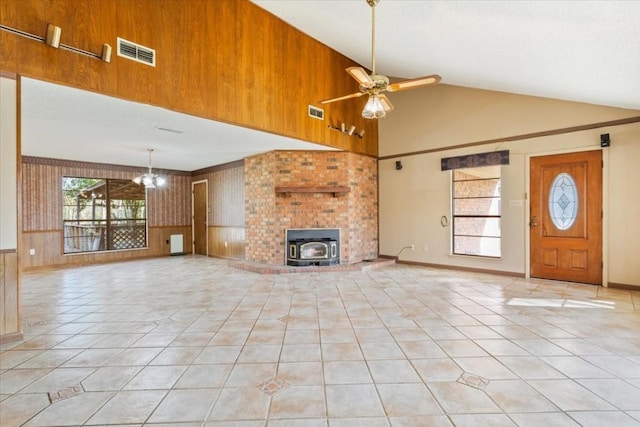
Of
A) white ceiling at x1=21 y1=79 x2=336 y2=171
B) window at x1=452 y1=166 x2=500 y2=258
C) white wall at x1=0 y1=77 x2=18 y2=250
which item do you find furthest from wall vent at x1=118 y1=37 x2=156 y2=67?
window at x1=452 y1=166 x2=500 y2=258

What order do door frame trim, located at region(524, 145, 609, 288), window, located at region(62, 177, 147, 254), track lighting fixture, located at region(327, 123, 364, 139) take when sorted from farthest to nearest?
window, located at region(62, 177, 147, 254) → track lighting fixture, located at region(327, 123, 364, 139) → door frame trim, located at region(524, 145, 609, 288)

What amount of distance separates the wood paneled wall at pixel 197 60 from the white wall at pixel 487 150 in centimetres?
168

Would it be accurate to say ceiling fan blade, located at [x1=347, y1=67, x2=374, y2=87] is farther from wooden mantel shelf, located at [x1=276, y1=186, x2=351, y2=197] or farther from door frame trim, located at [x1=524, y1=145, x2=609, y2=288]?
door frame trim, located at [x1=524, y1=145, x2=609, y2=288]

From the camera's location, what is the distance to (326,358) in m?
2.55

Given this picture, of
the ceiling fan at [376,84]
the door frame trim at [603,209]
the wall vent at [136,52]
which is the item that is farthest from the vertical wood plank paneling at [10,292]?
the door frame trim at [603,209]

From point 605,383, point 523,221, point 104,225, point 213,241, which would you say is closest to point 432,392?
point 605,383

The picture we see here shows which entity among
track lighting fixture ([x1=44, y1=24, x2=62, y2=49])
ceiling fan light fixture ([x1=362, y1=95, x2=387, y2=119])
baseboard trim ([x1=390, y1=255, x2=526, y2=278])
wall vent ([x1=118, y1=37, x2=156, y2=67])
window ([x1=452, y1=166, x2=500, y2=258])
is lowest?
baseboard trim ([x1=390, y1=255, x2=526, y2=278])

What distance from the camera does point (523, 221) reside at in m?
5.54

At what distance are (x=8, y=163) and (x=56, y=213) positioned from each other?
5.30 m

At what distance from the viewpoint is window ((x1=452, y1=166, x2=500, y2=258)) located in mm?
5930

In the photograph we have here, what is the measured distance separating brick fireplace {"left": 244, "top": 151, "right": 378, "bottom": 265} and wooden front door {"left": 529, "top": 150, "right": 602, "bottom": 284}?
3287 millimetres

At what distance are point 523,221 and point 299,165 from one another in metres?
4.29

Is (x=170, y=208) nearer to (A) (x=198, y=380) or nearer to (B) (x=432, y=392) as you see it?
(A) (x=198, y=380)

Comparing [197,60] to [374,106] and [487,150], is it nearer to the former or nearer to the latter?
[374,106]
